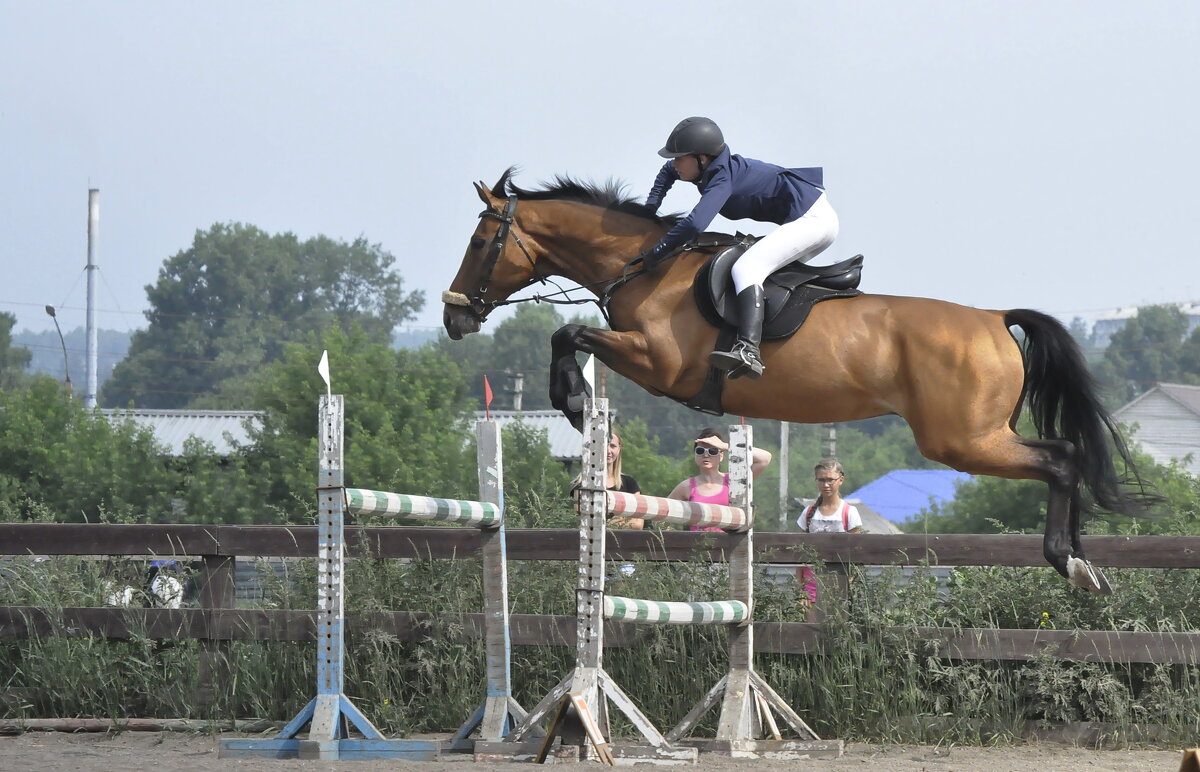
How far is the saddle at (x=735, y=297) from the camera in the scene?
5320 millimetres

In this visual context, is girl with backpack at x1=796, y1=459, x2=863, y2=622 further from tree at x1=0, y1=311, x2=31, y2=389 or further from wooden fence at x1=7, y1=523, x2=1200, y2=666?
tree at x1=0, y1=311, x2=31, y2=389

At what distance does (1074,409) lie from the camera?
5578 millimetres

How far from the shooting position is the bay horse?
17.5 feet

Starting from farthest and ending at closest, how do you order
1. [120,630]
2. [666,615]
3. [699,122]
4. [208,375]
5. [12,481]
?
1. [208,375]
2. [12,481]
3. [120,630]
4. [699,122]
5. [666,615]

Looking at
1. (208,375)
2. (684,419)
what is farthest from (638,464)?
(208,375)

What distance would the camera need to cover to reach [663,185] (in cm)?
580

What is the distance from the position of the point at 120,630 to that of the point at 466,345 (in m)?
82.5

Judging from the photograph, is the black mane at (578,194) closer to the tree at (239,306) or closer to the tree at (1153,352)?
the tree at (239,306)

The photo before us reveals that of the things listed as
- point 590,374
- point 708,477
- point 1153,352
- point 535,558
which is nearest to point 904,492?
point 1153,352

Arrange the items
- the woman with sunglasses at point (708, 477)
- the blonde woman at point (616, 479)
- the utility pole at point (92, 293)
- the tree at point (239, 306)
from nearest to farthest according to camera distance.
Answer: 1. the blonde woman at point (616, 479)
2. the woman with sunglasses at point (708, 477)
3. the utility pole at point (92, 293)
4. the tree at point (239, 306)

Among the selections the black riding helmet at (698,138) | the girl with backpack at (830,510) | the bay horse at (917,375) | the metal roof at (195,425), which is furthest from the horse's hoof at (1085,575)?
the metal roof at (195,425)

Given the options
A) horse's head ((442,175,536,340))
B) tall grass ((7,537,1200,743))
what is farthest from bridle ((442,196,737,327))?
tall grass ((7,537,1200,743))

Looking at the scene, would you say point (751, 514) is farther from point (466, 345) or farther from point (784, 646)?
point (466, 345)

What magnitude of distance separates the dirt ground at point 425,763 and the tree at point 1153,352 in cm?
7890
